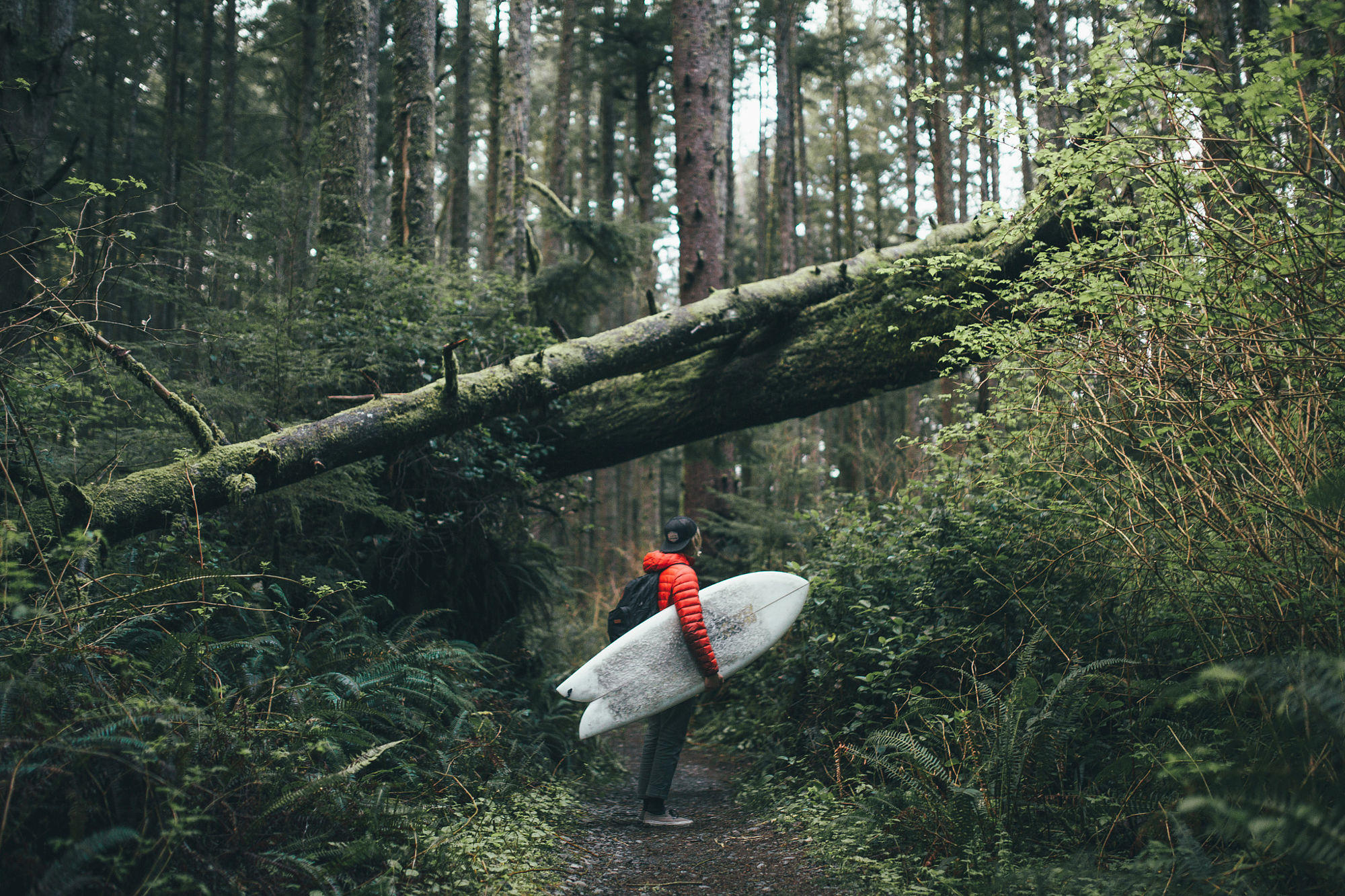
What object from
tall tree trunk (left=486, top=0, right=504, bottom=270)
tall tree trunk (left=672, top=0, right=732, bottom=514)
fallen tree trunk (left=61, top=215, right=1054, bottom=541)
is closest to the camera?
fallen tree trunk (left=61, top=215, right=1054, bottom=541)

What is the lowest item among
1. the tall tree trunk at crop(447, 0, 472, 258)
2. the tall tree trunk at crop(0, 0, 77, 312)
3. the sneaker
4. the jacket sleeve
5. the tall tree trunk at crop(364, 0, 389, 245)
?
the sneaker

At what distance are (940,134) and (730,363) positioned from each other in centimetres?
1202

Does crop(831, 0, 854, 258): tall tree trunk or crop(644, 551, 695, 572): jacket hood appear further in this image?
crop(831, 0, 854, 258): tall tree trunk

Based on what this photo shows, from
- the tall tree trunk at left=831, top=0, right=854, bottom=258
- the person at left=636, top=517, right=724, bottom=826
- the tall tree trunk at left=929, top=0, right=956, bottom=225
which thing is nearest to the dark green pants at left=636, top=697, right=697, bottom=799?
the person at left=636, top=517, right=724, bottom=826

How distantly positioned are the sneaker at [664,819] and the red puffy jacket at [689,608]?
0.93m

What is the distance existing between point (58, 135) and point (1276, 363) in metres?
22.2

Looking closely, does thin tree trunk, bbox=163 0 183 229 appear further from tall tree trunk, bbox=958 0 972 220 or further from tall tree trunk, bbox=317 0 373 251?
tall tree trunk, bbox=958 0 972 220

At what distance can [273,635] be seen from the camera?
4.24 metres

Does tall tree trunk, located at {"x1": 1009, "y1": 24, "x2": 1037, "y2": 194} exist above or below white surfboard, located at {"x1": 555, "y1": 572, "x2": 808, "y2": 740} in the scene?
above

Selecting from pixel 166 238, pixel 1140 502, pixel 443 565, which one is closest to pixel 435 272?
pixel 166 238

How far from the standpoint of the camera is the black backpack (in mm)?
4949

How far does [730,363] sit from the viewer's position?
7.13 metres

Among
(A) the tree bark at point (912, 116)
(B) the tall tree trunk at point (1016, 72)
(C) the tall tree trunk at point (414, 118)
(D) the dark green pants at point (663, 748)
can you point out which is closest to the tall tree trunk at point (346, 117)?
(C) the tall tree trunk at point (414, 118)

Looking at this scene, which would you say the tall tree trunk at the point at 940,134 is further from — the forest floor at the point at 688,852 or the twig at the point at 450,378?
the forest floor at the point at 688,852
